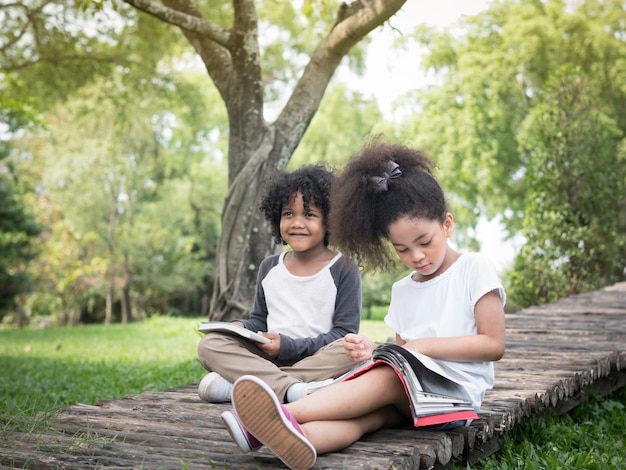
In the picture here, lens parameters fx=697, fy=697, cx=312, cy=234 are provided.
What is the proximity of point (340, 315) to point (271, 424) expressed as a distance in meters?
1.39

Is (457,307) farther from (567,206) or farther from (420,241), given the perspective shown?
(567,206)

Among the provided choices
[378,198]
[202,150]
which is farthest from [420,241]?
[202,150]

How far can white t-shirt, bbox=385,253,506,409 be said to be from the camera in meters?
2.84

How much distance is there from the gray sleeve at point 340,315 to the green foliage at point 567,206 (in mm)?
7403

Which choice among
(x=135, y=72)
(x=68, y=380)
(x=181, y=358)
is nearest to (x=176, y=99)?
(x=135, y=72)

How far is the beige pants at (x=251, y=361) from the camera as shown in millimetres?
3379

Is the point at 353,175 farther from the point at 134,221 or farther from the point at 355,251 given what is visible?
the point at 134,221

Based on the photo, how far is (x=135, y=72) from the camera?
40.9ft

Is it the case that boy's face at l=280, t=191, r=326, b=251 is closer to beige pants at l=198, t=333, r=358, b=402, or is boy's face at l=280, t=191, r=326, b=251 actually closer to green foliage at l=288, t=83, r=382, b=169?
beige pants at l=198, t=333, r=358, b=402

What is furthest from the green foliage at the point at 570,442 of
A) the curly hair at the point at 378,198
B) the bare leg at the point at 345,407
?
the curly hair at the point at 378,198

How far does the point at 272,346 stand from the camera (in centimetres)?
350

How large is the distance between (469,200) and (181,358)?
13.5 metres

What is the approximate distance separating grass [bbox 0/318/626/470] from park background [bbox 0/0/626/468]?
8.1 inches

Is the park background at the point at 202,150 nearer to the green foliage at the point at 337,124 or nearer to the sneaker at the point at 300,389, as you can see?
the green foliage at the point at 337,124
